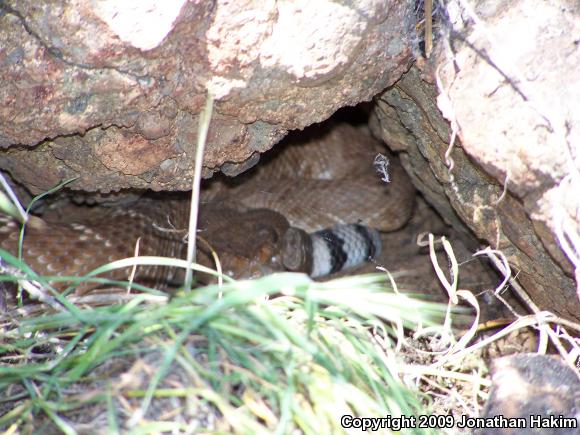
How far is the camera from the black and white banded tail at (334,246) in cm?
406

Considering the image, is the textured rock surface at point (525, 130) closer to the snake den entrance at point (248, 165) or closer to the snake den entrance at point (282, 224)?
the snake den entrance at point (248, 165)

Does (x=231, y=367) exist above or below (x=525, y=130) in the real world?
below

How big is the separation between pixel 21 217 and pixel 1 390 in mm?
547

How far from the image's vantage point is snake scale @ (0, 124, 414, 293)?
3.20m

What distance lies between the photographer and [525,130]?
2215 millimetres

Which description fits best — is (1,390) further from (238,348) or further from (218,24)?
(218,24)

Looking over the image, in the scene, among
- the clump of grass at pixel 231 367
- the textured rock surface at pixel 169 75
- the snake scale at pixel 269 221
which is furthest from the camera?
the snake scale at pixel 269 221

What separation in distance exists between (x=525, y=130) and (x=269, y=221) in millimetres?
2152

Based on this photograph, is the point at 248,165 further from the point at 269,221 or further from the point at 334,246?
the point at 334,246

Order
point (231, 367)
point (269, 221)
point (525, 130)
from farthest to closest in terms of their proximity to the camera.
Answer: point (269, 221)
point (525, 130)
point (231, 367)

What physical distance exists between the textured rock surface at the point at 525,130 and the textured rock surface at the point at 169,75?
0.39m

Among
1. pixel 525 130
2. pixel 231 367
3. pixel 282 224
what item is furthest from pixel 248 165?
pixel 231 367

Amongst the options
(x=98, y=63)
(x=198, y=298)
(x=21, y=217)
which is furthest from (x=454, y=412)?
(x=98, y=63)

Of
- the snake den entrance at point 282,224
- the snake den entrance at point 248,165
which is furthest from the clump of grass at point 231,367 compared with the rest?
the snake den entrance at point 282,224
